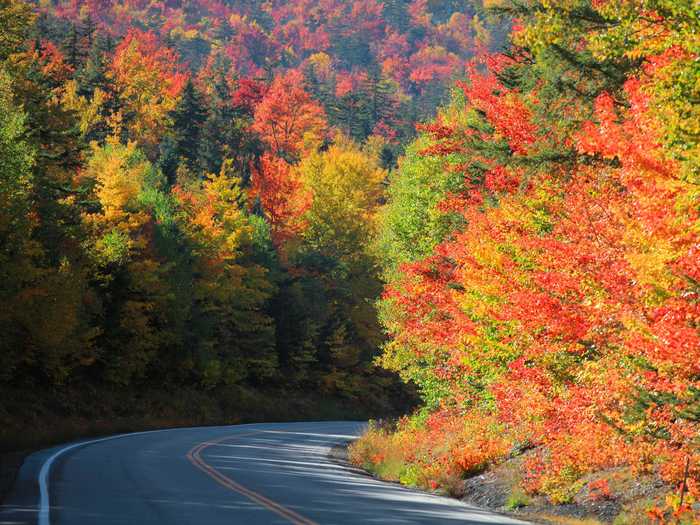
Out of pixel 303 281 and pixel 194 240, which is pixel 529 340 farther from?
pixel 303 281

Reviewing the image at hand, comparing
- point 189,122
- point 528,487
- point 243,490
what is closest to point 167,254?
point 243,490

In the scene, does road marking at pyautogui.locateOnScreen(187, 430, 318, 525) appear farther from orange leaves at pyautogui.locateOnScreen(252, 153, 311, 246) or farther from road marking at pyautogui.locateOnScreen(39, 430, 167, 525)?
orange leaves at pyautogui.locateOnScreen(252, 153, 311, 246)

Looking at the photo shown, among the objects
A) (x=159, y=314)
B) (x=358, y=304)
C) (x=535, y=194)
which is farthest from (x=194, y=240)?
(x=535, y=194)

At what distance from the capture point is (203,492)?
1784cm

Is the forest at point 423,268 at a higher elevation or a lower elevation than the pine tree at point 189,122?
lower

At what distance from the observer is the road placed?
47.8ft

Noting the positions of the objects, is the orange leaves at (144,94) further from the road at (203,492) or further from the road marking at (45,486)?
the road at (203,492)

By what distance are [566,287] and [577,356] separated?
223cm

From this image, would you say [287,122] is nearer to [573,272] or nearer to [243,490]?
[243,490]

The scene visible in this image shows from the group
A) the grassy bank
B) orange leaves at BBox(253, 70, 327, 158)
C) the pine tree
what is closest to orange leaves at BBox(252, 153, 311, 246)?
the pine tree

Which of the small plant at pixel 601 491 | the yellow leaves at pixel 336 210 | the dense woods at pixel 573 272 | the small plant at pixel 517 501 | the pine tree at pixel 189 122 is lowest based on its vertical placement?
the small plant at pixel 517 501

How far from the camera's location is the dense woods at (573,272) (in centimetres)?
1300

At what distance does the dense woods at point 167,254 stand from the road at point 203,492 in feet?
26.8

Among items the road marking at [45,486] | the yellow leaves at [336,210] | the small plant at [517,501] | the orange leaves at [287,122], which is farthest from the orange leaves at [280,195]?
the small plant at [517,501]
